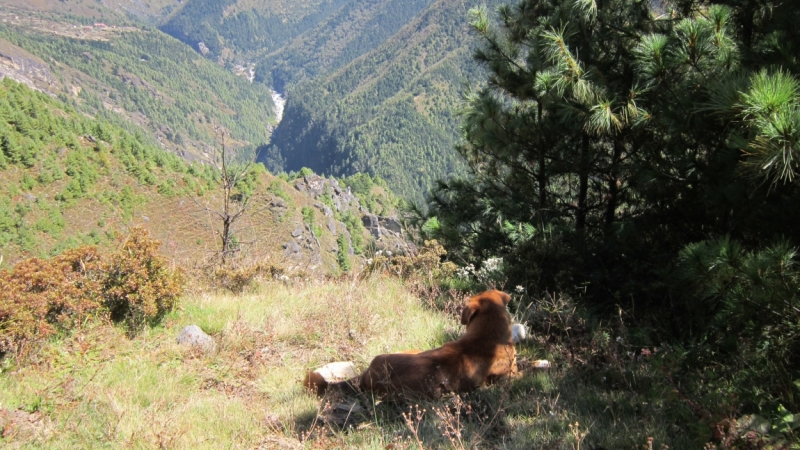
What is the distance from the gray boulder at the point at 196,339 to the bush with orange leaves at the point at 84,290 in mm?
454

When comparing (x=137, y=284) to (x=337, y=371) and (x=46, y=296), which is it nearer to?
(x=46, y=296)

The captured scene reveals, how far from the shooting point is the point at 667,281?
4.09 meters

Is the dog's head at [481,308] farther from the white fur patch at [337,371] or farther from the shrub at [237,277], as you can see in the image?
the shrub at [237,277]

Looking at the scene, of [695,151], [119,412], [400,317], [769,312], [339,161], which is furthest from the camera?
[339,161]

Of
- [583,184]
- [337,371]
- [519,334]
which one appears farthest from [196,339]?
[583,184]

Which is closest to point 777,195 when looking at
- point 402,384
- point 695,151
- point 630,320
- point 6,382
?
point 695,151

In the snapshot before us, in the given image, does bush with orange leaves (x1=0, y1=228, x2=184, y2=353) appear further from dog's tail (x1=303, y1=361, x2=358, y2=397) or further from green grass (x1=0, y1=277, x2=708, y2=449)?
dog's tail (x1=303, y1=361, x2=358, y2=397)

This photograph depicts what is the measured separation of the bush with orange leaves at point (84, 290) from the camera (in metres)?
3.76

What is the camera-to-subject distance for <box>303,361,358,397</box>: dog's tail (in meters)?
3.28

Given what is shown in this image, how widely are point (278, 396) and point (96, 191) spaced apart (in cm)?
6818

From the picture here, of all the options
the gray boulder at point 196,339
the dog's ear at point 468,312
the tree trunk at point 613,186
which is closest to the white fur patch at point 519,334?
the dog's ear at point 468,312

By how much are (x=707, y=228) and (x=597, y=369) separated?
1925 millimetres

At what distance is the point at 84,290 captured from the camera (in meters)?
4.38

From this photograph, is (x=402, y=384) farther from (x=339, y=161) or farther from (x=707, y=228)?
(x=339, y=161)
